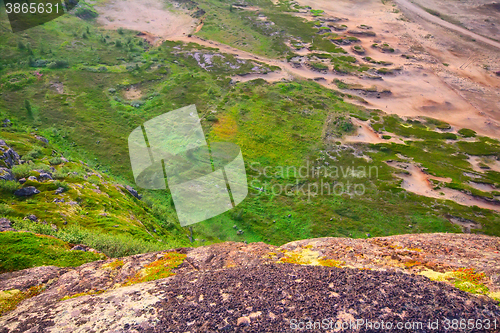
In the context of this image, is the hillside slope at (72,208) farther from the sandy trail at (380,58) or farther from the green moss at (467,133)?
the green moss at (467,133)

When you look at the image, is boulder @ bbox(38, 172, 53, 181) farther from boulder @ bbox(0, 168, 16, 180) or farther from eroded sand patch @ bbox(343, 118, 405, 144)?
eroded sand patch @ bbox(343, 118, 405, 144)

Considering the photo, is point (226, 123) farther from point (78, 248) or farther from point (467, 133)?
point (467, 133)

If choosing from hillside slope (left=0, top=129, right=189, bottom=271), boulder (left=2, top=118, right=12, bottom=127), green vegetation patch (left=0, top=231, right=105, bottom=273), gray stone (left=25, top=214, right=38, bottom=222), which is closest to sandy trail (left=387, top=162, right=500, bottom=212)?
hillside slope (left=0, top=129, right=189, bottom=271)

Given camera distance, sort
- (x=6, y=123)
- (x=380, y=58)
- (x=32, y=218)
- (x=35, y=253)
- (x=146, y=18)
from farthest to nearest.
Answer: (x=146, y=18) → (x=380, y=58) → (x=6, y=123) → (x=32, y=218) → (x=35, y=253)

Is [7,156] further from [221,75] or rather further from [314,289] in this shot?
[221,75]

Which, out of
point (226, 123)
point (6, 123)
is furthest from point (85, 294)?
point (6, 123)

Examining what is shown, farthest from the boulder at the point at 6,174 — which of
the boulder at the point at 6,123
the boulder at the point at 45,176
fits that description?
the boulder at the point at 6,123
